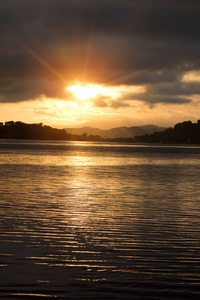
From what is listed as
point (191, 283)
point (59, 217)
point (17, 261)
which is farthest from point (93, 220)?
point (191, 283)

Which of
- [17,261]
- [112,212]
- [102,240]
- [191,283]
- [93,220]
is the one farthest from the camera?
[112,212]

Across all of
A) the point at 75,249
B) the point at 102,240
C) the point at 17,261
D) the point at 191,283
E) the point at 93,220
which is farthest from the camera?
the point at 93,220

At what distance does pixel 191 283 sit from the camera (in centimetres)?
1313

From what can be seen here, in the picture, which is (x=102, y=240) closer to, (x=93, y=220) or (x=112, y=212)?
(x=93, y=220)

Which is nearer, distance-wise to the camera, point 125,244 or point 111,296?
point 111,296

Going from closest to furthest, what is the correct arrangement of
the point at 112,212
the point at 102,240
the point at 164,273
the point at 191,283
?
the point at 191,283, the point at 164,273, the point at 102,240, the point at 112,212

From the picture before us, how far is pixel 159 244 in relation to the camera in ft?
59.9

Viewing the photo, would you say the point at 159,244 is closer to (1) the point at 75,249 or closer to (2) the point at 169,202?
(1) the point at 75,249

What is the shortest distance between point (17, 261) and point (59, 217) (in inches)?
399

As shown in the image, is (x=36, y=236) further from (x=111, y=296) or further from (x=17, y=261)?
(x=111, y=296)

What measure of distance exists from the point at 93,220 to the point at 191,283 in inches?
469

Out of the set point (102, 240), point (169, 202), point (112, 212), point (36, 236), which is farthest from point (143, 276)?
point (169, 202)

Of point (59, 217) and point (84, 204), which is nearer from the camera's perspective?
point (59, 217)

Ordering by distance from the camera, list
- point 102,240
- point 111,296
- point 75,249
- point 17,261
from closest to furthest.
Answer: point 111,296, point 17,261, point 75,249, point 102,240
